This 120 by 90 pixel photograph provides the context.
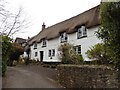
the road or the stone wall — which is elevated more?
the stone wall

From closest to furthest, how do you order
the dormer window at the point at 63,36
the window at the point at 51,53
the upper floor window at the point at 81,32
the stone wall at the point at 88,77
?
the stone wall at the point at 88,77 → the upper floor window at the point at 81,32 → the dormer window at the point at 63,36 → the window at the point at 51,53

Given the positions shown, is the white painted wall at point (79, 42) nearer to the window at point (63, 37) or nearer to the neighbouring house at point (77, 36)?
the neighbouring house at point (77, 36)

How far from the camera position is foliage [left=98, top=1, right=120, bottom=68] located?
981 cm

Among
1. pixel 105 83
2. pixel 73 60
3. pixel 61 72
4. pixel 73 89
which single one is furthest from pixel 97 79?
pixel 73 60

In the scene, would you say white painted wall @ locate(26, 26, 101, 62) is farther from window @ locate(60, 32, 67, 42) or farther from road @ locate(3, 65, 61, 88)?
road @ locate(3, 65, 61, 88)

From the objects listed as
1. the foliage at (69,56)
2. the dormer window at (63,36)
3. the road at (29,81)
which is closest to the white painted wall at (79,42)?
the dormer window at (63,36)

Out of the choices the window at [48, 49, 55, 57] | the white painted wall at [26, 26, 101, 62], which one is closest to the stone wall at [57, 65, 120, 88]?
the white painted wall at [26, 26, 101, 62]

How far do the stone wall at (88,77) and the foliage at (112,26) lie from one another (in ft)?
2.84

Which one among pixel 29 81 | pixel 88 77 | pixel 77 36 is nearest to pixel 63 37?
pixel 77 36

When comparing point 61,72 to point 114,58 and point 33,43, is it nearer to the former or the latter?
point 114,58

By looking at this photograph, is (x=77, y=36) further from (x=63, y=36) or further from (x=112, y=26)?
(x=112, y=26)

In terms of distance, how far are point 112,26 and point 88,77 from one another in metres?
4.22

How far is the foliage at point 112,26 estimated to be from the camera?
32.2 feet

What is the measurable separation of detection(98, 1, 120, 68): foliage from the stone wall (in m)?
0.87
